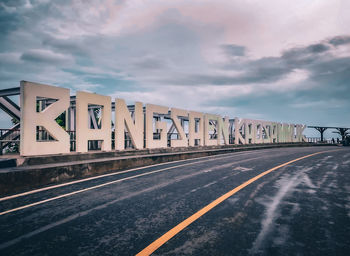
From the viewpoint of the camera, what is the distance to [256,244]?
3.21m

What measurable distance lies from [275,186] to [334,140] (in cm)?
5406

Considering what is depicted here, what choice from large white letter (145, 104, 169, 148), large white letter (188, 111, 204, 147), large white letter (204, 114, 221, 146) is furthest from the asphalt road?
large white letter (204, 114, 221, 146)

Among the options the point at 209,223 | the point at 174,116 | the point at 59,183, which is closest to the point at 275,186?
the point at 209,223

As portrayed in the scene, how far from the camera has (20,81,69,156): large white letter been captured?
32.3 ft

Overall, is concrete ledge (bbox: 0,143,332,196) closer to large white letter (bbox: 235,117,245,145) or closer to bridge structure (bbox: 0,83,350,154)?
bridge structure (bbox: 0,83,350,154)

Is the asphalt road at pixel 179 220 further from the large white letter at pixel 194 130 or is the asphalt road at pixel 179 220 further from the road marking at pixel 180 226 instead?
the large white letter at pixel 194 130

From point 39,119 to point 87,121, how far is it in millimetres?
2708

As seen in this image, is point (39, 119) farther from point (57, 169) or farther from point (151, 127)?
point (151, 127)

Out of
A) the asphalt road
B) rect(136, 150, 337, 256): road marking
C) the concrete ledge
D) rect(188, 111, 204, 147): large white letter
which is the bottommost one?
the asphalt road

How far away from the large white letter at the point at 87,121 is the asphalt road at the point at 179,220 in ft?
19.7

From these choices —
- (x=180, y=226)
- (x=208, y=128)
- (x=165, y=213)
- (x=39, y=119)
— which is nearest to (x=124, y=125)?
(x=39, y=119)

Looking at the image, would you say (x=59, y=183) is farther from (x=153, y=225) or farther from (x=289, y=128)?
(x=289, y=128)

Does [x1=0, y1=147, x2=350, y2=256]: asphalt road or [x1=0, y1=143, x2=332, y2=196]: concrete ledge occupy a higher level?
[x1=0, y1=143, x2=332, y2=196]: concrete ledge

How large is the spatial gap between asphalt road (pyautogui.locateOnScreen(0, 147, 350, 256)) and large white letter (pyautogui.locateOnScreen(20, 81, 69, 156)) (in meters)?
4.40
